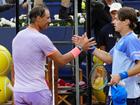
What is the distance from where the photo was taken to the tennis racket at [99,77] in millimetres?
4779

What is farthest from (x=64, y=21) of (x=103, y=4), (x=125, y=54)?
(x=125, y=54)

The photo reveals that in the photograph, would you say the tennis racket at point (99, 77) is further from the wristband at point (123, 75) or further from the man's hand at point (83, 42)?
the man's hand at point (83, 42)

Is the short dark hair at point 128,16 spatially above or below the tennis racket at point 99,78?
above

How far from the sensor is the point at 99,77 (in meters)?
4.84

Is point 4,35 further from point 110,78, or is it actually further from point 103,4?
point 110,78

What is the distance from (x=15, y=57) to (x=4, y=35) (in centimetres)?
434

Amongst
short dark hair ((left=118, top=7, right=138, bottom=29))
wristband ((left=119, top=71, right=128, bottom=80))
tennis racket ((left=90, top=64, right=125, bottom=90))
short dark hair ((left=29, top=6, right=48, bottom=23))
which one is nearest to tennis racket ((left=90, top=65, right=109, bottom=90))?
tennis racket ((left=90, top=64, right=125, bottom=90))

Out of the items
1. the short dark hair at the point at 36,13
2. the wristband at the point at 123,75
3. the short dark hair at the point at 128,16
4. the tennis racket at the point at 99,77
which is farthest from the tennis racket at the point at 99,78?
the short dark hair at the point at 36,13

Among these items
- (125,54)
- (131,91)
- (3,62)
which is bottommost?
(3,62)

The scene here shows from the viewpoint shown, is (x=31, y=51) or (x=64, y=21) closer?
(x=31, y=51)

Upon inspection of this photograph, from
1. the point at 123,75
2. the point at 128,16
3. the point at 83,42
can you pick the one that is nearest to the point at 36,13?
the point at 83,42

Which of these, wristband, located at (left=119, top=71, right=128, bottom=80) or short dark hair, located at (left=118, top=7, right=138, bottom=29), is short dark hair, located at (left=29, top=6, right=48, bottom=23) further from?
wristband, located at (left=119, top=71, right=128, bottom=80)

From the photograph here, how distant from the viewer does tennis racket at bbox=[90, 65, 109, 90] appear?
4.78 m

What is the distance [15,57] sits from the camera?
5426 mm
